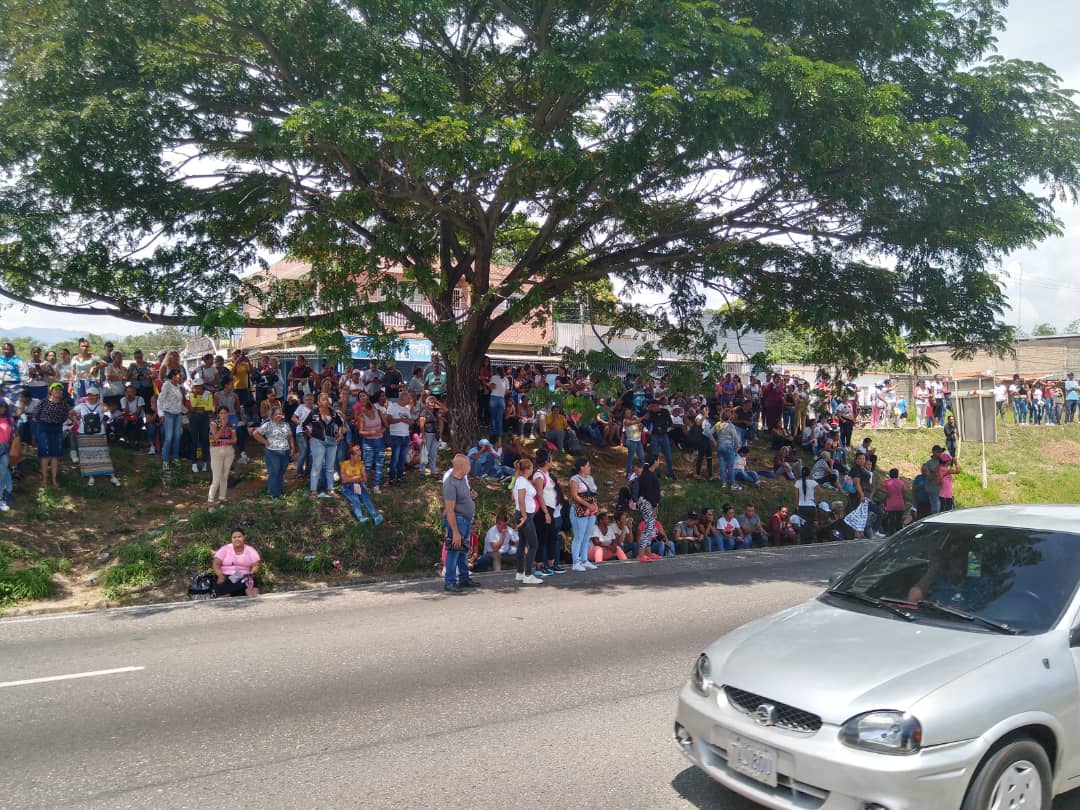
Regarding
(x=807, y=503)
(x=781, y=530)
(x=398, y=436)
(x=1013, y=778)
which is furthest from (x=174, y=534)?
(x=807, y=503)

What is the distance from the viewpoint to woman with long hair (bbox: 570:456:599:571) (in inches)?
507

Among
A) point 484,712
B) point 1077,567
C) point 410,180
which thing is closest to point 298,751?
point 484,712

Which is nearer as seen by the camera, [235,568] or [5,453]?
[235,568]

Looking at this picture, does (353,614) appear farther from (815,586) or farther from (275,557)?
(815,586)

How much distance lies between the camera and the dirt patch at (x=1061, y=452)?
27.6 meters

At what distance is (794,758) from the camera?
152 inches

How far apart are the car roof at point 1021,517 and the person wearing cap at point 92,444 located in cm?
1321

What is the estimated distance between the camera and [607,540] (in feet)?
46.5

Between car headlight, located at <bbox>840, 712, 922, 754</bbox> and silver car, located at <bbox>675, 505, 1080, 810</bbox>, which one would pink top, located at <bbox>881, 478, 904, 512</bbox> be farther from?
car headlight, located at <bbox>840, 712, 922, 754</bbox>

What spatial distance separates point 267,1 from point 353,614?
309 inches

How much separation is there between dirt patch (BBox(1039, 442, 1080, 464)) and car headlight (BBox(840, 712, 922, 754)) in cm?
2816

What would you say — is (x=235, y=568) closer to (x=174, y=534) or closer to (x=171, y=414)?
(x=174, y=534)

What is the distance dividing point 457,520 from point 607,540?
412 cm

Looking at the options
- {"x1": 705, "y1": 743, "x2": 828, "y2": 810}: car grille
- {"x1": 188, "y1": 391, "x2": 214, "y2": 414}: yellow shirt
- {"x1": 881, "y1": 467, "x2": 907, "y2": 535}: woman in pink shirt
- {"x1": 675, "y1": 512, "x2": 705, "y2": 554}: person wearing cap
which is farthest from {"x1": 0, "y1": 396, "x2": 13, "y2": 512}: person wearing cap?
{"x1": 881, "y1": 467, "x2": 907, "y2": 535}: woman in pink shirt
